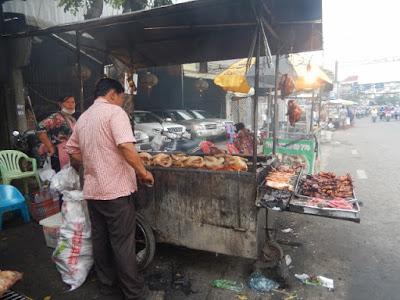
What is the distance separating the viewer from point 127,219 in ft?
10.8

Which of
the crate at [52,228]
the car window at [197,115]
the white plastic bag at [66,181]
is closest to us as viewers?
the white plastic bag at [66,181]

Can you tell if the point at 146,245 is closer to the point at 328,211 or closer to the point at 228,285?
the point at 228,285

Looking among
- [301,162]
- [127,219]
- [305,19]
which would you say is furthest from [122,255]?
[301,162]

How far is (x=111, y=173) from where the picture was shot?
3.15 metres

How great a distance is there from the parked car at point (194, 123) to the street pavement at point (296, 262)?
8418 mm

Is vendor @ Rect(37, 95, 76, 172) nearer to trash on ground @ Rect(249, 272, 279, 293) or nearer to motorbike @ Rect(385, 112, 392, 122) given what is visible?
trash on ground @ Rect(249, 272, 279, 293)

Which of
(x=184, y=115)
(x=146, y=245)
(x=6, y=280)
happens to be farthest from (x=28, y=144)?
(x=184, y=115)

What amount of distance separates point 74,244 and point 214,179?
1768 mm

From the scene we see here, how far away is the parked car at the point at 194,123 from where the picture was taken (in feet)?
46.1

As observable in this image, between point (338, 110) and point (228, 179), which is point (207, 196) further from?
point (338, 110)

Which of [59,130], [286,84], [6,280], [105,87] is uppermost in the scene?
[286,84]

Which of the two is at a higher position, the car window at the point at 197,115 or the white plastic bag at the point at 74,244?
the car window at the point at 197,115

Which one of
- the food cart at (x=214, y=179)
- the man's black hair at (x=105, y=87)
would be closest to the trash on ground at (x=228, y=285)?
the food cart at (x=214, y=179)

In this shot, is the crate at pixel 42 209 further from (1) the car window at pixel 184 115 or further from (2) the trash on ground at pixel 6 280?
(1) the car window at pixel 184 115
